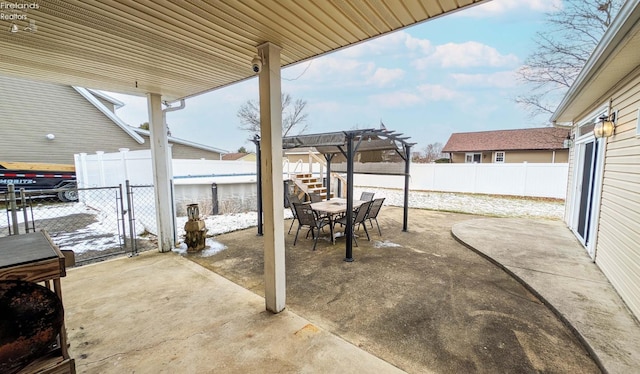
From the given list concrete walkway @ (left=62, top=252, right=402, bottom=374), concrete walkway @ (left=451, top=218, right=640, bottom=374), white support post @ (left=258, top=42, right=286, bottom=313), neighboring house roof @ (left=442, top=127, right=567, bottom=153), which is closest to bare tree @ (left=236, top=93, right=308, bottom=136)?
neighboring house roof @ (left=442, top=127, right=567, bottom=153)

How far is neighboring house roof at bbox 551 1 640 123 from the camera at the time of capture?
5.85 feet

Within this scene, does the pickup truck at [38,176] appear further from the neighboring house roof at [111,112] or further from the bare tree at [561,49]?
the bare tree at [561,49]

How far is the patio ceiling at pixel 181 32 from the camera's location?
1777 mm

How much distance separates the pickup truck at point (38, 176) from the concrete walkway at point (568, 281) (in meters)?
10.9

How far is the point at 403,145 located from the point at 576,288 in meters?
3.35

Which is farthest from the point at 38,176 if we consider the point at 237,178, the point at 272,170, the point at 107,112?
the point at 272,170

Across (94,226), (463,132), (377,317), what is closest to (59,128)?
(94,226)

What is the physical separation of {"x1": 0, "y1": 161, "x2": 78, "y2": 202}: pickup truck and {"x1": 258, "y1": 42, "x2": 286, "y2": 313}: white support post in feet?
28.2

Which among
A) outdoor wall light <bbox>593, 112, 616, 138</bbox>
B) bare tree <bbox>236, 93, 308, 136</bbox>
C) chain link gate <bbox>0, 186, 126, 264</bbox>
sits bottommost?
chain link gate <bbox>0, 186, 126, 264</bbox>

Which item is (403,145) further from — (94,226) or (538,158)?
(538,158)

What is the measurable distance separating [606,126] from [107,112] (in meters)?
13.9

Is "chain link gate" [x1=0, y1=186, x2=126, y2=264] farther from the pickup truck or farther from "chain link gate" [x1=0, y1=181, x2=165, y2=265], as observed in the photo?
the pickup truck

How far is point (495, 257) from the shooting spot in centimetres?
387

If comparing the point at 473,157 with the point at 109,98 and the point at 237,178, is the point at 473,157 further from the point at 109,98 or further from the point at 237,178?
the point at 109,98
